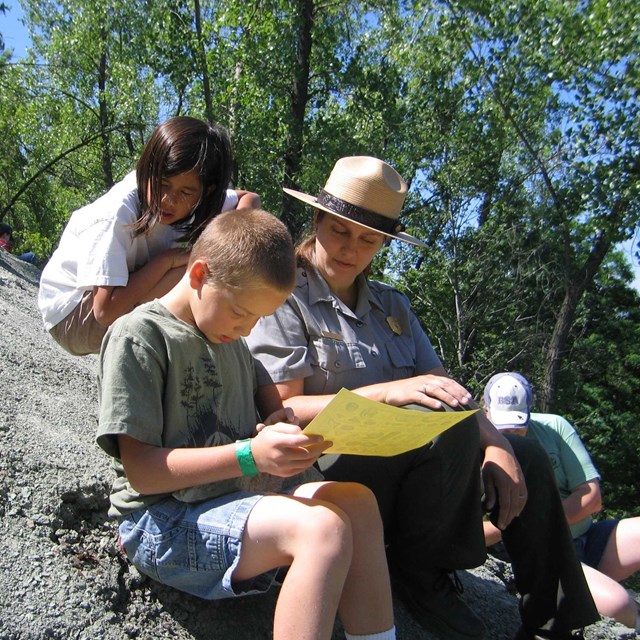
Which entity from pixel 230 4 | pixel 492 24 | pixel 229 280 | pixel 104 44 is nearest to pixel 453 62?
pixel 492 24

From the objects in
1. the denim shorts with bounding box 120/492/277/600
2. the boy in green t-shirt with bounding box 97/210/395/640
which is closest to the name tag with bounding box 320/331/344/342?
the boy in green t-shirt with bounding box 97/210/395/640

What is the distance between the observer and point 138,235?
2539 millimetres

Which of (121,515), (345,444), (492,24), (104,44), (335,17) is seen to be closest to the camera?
(345,444)

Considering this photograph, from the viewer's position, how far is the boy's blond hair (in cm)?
185

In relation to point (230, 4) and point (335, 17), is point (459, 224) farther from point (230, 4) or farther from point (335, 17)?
point (230, 4)

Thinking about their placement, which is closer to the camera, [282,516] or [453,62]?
[282,516]

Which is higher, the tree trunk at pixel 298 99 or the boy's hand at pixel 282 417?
the tree trunk at pixel 298 99

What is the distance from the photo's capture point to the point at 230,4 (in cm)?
1365

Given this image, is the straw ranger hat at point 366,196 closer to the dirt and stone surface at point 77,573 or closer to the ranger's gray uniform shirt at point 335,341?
the ranger's gray uniform shirt at point 335,341

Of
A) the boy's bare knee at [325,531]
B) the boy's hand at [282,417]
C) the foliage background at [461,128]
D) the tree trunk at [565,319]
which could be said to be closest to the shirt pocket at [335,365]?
the boy's hand at [282,417]

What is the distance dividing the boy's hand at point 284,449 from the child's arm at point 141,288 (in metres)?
0.97

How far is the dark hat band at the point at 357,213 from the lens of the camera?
271cm

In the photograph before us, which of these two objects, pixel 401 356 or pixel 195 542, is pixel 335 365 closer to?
pixel 401 356

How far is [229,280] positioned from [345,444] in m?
0.52
